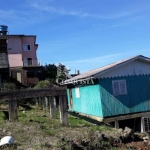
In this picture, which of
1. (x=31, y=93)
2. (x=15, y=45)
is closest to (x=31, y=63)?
(x=15, y=45)

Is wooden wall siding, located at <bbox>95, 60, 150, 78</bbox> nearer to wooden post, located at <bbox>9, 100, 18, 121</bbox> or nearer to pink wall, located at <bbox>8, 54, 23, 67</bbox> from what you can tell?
wooden post, located at <bbox>9, 100, 18, 121</bbox>

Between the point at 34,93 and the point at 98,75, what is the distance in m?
5.46

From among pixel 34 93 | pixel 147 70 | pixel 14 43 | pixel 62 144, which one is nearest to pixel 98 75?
pixel 147 70

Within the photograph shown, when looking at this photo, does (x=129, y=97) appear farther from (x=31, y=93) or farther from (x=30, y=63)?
(x=30, y=63)

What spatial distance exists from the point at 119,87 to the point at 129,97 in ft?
3.15

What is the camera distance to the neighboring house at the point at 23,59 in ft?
112

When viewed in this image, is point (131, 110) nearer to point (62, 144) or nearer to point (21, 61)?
point (62, 144)

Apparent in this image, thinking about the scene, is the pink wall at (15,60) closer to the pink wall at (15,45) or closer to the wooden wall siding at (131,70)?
the pink wall at (15,45)

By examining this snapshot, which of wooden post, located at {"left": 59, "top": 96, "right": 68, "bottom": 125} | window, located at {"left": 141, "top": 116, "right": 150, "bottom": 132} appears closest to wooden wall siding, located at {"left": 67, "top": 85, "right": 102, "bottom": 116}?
window, located at {"left": 141, "top": 116, "right": 150, "bottom": 132}

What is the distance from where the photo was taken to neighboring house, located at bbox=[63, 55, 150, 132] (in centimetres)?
1476

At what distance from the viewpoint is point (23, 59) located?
119 ft

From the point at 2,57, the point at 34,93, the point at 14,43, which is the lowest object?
the point at 34,93

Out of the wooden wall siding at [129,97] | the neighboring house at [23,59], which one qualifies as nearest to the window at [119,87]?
the wooden wall siding at [129,97]

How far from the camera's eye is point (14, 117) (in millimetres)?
10031
